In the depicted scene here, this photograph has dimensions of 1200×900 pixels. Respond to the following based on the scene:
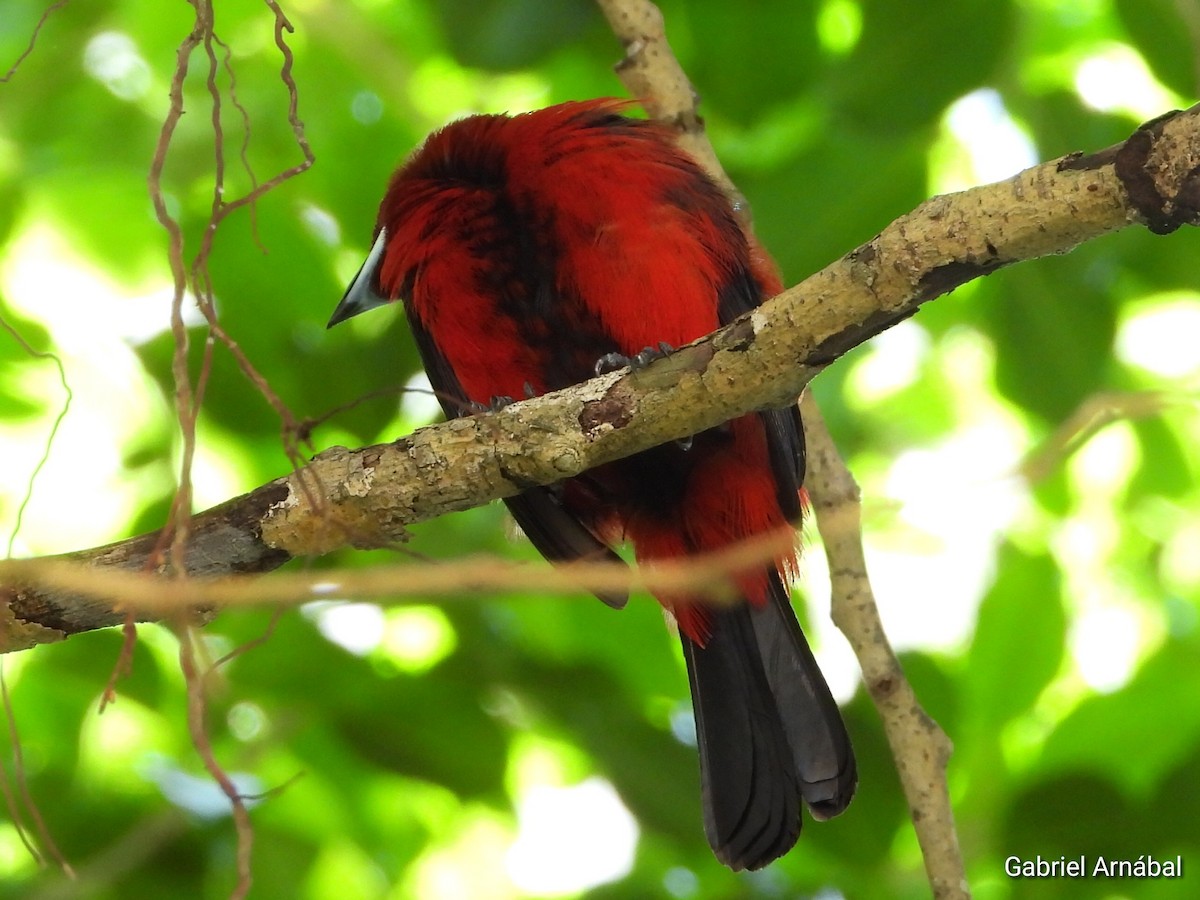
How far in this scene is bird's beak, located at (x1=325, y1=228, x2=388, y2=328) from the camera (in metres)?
3.10

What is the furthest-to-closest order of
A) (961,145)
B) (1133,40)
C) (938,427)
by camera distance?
(938,427) < (961,145) < (1133,40)

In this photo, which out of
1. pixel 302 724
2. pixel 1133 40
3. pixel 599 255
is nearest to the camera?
pixel 599 255

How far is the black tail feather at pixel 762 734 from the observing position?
288 centimetres

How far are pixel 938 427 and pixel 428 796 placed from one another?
234 cm

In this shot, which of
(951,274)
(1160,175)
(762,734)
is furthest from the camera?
(762,734)

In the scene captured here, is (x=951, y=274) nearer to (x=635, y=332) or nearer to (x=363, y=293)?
(x=635, y=332)

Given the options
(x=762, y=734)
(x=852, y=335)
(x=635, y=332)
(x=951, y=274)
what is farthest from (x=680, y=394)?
(x=762, y=734)

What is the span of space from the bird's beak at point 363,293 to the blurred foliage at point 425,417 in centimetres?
15

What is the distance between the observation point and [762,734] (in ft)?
9.98

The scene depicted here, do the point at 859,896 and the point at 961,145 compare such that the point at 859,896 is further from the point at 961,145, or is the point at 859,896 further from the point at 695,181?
the point at 961,145

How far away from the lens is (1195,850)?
283cm

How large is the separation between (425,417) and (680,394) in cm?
163

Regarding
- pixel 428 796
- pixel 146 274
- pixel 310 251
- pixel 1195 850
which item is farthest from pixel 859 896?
pixel 146 274

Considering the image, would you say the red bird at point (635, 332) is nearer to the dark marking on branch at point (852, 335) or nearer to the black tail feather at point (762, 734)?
the black tail feather at point (762, 734)
